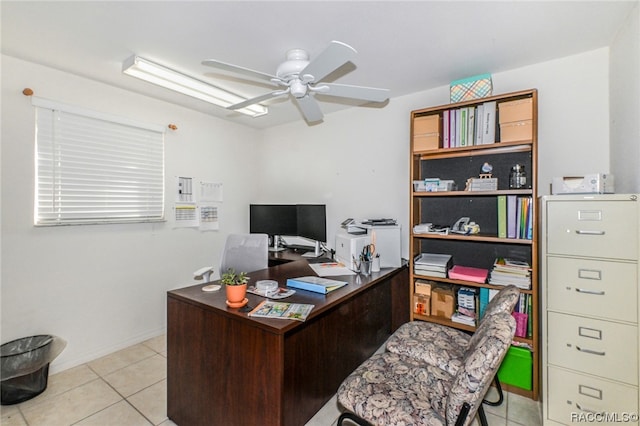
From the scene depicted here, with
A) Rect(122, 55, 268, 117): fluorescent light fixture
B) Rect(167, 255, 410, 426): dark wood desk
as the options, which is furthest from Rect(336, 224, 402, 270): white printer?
Rect(122, 55, 268, 117): fluorescent light fixture

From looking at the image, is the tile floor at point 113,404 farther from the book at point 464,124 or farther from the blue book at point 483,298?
the book at point 464,124

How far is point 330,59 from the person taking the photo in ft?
5.01

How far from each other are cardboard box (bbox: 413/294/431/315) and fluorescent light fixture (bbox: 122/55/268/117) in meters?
2.49

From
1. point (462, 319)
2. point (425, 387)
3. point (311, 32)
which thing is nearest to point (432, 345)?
point (425, 387)

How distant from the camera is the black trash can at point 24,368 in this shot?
193cm

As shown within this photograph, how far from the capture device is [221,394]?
152 cm

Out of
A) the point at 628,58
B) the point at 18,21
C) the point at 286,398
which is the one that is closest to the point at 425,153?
the point at 628,58

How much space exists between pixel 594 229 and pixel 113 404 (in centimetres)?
318

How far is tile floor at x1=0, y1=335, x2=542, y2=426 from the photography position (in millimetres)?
1804

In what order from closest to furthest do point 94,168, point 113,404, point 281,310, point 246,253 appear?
point 281,310
point 113,404
point 94,168
point 246,253

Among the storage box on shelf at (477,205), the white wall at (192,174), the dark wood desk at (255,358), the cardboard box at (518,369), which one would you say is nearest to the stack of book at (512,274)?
the storage box on shelf at (477,205)

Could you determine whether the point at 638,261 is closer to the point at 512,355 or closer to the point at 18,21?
the point at 512,355

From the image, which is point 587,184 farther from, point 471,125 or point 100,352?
point 100,352

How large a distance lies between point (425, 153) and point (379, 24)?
110 centimetres
